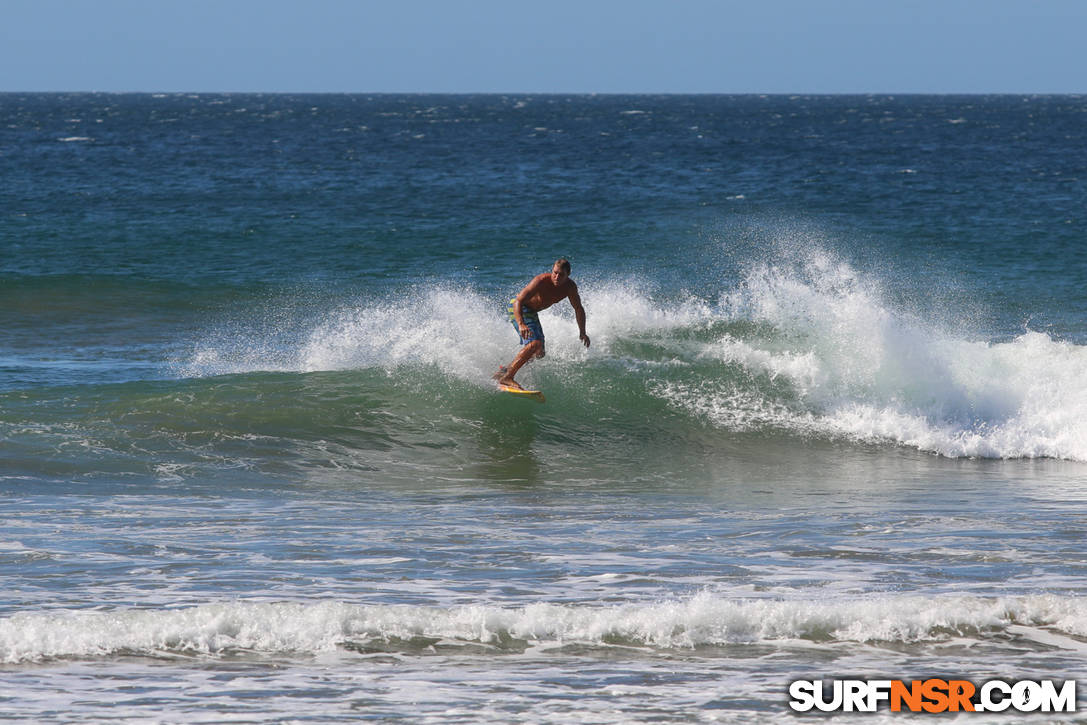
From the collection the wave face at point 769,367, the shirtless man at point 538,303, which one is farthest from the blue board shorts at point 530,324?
the wave face at point 769,367

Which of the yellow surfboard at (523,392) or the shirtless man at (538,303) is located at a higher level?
the shirtless man at (538,303)

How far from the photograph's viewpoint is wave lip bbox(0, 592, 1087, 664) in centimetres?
653

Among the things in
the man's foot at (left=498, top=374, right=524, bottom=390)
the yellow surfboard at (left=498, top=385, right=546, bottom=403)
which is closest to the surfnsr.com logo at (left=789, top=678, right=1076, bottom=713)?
the yellow surfboard at (left=498, top=385, right=546, bottom=403)

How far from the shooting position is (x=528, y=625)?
265 inches

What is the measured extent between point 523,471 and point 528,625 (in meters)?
4.83

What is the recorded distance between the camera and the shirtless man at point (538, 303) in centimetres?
1250

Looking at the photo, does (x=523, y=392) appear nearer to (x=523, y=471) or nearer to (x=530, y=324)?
(x=530, y=324)

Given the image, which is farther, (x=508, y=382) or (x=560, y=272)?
(x=508, y=382)

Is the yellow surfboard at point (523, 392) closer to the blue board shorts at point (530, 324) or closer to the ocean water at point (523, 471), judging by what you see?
the ocean water at point (523, 471)

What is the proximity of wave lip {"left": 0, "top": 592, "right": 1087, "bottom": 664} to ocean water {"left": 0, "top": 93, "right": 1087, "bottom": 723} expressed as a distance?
0.02 metres

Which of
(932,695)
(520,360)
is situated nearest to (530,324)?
(520,360)

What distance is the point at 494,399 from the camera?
44.8ft

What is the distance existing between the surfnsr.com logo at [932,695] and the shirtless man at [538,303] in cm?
661

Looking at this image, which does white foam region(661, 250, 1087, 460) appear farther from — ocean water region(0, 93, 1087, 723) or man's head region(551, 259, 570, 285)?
man's head region(551, 259, 570, 285)
